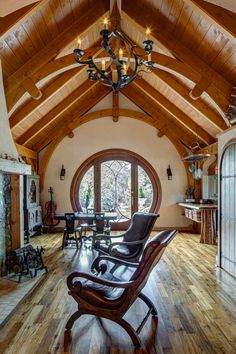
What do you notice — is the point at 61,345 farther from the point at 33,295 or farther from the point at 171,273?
the point at 171,273

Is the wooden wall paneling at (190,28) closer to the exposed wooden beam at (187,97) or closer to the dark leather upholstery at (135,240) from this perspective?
the exposed wooden beam at (187,97)

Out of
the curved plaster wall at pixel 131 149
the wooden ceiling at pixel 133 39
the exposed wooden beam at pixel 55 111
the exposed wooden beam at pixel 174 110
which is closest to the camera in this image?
the wooden ceiling at pixel 133 39

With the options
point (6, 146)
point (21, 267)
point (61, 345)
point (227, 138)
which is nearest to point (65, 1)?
point (6, 146)

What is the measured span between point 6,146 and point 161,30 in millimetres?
3208

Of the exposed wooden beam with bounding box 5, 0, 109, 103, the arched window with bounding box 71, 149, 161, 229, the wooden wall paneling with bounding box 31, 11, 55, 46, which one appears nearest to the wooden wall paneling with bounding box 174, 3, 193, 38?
the exposed wooden beam with bounding box 5, 0, 109, 103

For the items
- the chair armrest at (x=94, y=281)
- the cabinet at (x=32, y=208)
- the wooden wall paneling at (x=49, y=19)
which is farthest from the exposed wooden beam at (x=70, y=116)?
the chair armrest at (x=94, y=281)

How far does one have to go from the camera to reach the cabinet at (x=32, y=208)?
267 inches

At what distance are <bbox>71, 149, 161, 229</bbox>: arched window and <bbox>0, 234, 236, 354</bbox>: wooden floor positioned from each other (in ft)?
12.9

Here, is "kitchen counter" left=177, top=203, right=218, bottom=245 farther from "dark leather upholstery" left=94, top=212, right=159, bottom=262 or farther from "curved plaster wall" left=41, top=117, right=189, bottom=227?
"dark leather upholstery" left=94, top=212, right=159, bottom=262

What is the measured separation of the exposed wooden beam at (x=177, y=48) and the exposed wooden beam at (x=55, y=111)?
8.43ft

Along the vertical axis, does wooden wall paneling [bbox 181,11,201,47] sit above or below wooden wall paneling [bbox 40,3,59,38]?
below

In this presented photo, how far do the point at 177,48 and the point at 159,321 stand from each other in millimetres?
4163

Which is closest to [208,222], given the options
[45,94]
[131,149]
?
[131,149]

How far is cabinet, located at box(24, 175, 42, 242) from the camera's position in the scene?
22.2 ft
